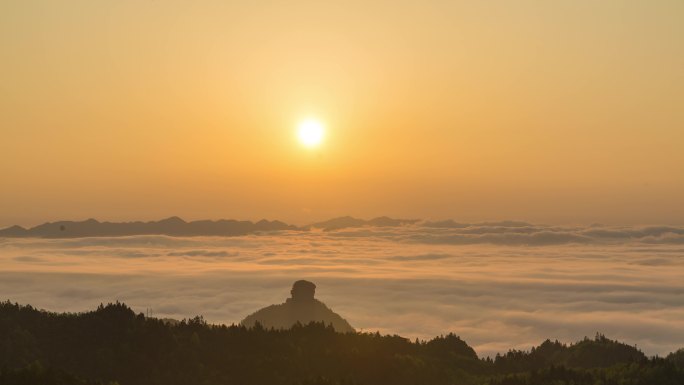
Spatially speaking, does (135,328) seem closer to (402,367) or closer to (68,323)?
(68,323)

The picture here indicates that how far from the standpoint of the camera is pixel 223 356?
118562 millimetres

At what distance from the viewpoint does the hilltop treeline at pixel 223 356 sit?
351 ft

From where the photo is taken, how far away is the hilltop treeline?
106938mm

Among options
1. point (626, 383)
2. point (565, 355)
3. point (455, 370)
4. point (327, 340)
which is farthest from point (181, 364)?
point (565, 355)

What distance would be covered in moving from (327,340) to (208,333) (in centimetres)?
1831

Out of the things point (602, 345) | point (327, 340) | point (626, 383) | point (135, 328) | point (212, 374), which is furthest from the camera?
point (602, 345)

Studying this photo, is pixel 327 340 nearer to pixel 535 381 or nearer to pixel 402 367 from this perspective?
pixel 402 367

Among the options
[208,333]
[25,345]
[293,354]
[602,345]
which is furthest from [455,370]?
[25,345]

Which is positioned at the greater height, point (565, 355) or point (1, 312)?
point (1, 312)

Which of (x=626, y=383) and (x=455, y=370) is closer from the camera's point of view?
(x=626, y=383)

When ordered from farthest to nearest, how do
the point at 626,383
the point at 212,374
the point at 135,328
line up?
the point at 135,328, the point at 212,374, the point at 626,383

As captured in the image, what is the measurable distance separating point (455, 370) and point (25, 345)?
6374 centimetres

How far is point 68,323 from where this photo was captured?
399 ft

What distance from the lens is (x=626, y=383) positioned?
324 ft
